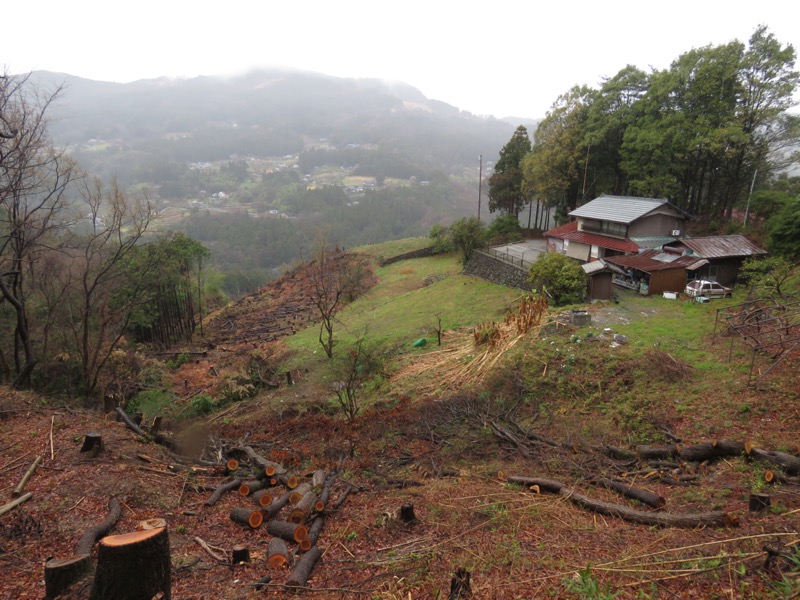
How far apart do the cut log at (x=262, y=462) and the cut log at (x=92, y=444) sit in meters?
2.76

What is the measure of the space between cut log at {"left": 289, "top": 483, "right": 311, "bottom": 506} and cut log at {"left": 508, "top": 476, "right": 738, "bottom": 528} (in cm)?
382

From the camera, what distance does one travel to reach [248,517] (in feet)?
20.3

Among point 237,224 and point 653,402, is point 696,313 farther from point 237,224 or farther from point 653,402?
point 237,224

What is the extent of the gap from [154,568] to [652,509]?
6.37m

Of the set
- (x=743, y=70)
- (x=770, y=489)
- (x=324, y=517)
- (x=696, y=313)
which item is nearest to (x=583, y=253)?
(x=696, y=313)

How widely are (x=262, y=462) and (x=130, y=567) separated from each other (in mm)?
4926

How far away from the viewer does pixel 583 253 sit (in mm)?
24734

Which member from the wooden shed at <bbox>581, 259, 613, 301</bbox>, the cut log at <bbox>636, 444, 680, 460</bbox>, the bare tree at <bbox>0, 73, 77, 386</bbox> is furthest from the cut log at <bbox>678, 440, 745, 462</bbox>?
the bare tree at <bbox>0, 73, 77, 386</bbox>

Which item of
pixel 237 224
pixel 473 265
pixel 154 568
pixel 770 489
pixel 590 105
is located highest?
pixel 590 105

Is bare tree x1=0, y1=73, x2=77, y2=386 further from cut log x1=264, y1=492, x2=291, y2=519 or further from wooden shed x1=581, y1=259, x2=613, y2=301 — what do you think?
wooden shed x1=581, y1=259, x2=613, y2=301

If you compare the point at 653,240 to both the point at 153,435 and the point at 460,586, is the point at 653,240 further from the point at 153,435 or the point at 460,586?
the point at 153,435

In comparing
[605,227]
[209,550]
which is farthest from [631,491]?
[605,227]

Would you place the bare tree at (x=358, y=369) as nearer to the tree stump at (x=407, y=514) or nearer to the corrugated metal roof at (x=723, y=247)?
the tree stump at (x=407, y=514)

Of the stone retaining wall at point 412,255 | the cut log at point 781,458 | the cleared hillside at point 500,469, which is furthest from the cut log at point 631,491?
the stone retaining wall at point 412,255
